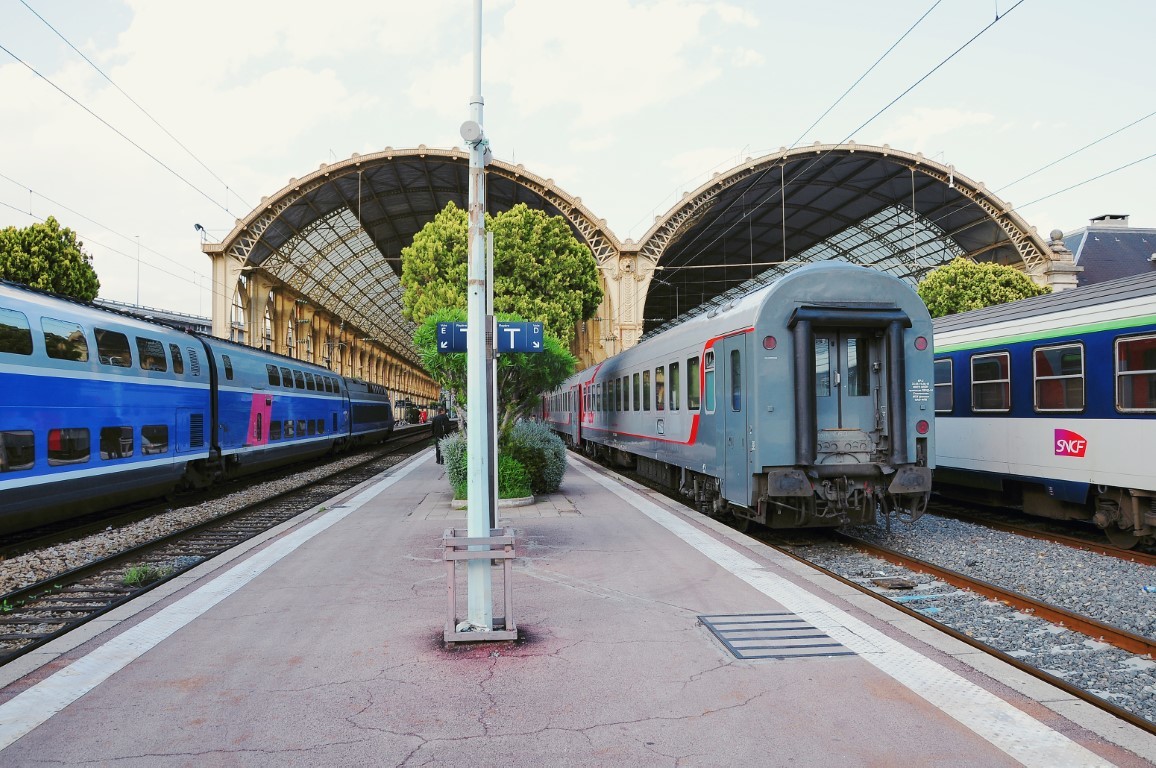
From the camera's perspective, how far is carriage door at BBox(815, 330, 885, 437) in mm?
10109

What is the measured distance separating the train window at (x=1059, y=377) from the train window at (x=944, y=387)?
2.11 metres

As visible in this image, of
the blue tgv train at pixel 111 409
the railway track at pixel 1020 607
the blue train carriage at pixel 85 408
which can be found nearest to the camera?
the railway track at pixel 1020 607

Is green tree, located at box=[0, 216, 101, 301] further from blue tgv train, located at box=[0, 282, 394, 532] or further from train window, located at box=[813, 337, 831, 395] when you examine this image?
train window, located at box=[813, 337, 831, 395]

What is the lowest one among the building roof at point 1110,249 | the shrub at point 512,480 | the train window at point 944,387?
the shrub at point 512,480

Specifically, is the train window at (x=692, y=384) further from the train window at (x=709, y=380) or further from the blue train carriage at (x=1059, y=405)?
the blue train carriage at (x=1059, y=405)

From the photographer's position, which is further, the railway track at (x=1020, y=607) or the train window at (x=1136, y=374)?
the train window at (x=1136, y=374)

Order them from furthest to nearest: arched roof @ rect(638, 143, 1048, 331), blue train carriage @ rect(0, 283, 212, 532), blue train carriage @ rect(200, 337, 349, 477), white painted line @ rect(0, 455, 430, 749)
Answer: arched roof @ rect(638, 143, 1048, 331), blue train carriage @ rect(200, 337, 349, 477), blue train carriage @ rect(0, 283, 212, 532), white painted line @ rect(0, 455, 430, 749)

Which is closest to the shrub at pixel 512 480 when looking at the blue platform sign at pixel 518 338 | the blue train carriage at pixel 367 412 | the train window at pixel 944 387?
the blue platform sign at pixel 518 338

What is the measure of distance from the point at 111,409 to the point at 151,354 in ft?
6.76

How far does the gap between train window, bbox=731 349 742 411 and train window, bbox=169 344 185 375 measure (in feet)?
36.5

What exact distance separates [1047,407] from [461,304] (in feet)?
53.4

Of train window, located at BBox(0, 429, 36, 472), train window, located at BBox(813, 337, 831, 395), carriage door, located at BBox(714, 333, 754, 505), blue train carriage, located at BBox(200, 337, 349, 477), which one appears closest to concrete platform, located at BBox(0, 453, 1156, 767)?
carriage door, located at BBox(714, 333, 754, 505)

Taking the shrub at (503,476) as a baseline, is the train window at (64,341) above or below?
above

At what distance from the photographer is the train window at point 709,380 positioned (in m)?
11.6
